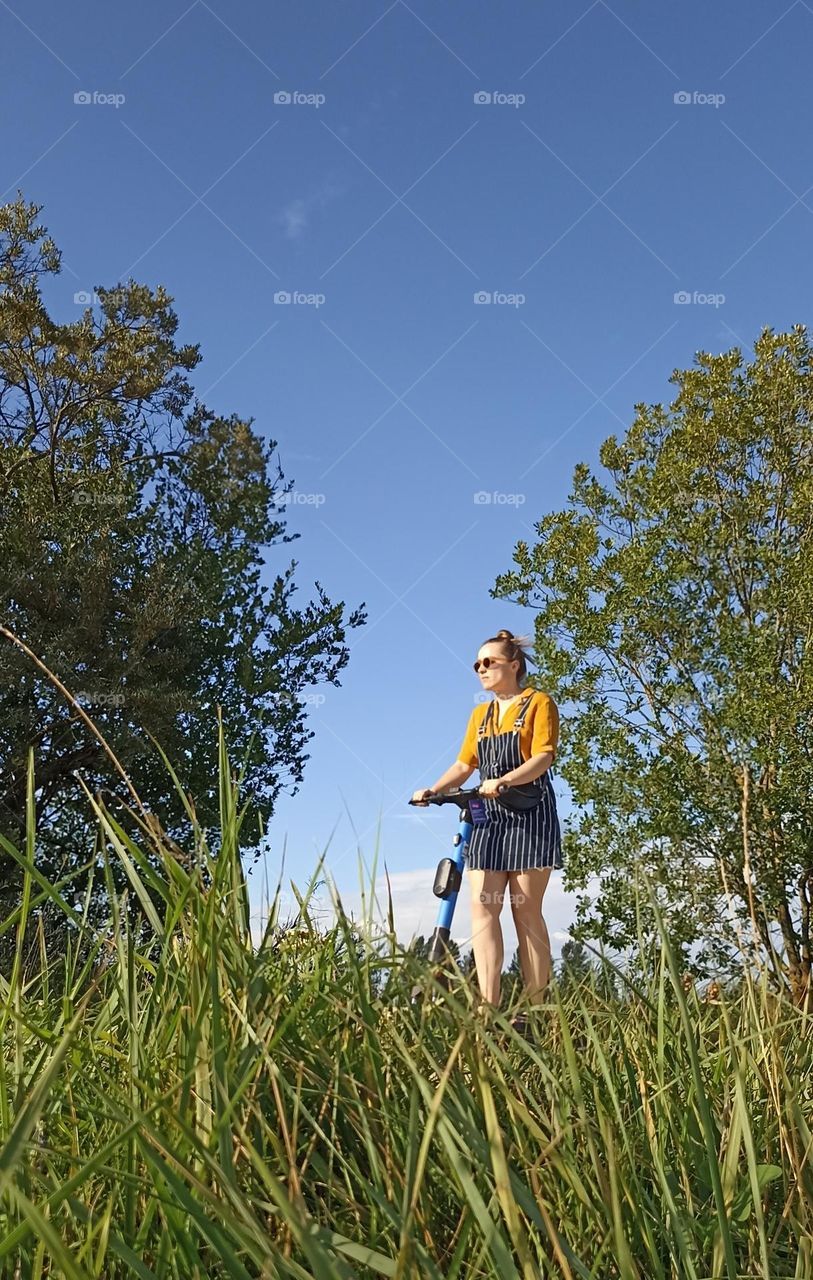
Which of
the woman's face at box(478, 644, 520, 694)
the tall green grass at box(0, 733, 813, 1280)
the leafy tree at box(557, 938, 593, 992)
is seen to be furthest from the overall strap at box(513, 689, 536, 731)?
the tall green grass at box(0, 733, 813, 1280)

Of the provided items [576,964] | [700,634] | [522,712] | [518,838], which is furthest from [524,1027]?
[700,634]

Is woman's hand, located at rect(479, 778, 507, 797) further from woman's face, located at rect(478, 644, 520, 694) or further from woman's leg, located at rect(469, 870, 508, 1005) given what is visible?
woman's face, located at rect(478, 644, 520, 694)

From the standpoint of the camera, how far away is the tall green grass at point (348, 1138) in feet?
3.49

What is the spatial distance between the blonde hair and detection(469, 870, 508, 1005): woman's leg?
1.23 meters

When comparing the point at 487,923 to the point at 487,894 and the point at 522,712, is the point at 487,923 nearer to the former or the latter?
the point at 487,894

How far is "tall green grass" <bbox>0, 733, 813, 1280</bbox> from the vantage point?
1063 millimetres

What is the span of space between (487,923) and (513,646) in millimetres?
1624

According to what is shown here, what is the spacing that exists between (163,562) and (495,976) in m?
10.6

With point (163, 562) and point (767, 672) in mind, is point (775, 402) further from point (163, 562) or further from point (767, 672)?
point (163, 562)

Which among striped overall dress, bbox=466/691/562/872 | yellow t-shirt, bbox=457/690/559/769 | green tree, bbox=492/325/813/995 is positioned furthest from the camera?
green tree, bbox=492/325/813/995

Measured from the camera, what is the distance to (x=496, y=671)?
240 inches

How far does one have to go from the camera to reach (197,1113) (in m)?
1.35

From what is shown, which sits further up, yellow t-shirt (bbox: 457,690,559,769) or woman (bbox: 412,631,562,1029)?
yellow t-shirt (bbox: 457,690,559,769)

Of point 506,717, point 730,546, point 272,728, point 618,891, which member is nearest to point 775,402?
point 730,546
